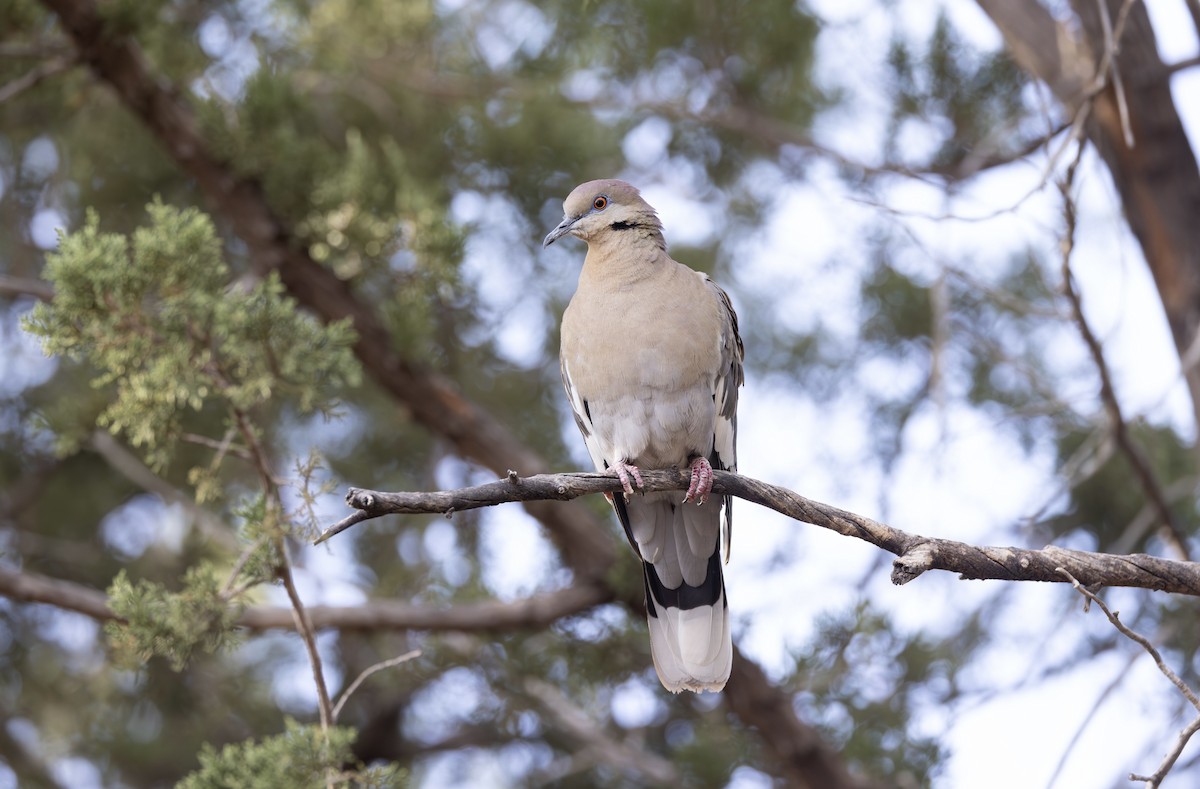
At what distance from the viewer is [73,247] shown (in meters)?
3.28

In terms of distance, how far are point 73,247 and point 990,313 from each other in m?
4.77

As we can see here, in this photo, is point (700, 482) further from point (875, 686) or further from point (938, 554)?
point (875, 686)

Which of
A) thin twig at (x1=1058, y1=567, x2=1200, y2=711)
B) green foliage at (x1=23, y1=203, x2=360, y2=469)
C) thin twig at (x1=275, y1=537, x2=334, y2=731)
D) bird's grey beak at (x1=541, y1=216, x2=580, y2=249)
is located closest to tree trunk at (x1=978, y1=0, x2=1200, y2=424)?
bird's grey beak at (x1=541, y1=216, x2=580, y2=249)

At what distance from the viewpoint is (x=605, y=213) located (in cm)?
413

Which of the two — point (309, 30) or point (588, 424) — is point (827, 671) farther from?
point (309, 30)

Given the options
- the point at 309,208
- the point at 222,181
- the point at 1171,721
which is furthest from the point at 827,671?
the point at 222,181

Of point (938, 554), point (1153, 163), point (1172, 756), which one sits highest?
point (1153, 163)

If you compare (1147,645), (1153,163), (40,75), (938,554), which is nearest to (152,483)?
(40,75)

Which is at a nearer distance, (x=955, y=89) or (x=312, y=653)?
(x=312, y=653)

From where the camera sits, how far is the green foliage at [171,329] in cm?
337

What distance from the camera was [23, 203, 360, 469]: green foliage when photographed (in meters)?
3.37

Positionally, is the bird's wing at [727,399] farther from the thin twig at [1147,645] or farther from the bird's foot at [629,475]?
the thin twig at [1147,645]

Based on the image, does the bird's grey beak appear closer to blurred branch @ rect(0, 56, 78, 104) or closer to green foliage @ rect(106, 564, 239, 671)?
green foliage @ rect(106, 564, 239, 671)

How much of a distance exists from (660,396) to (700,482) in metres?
0.34
